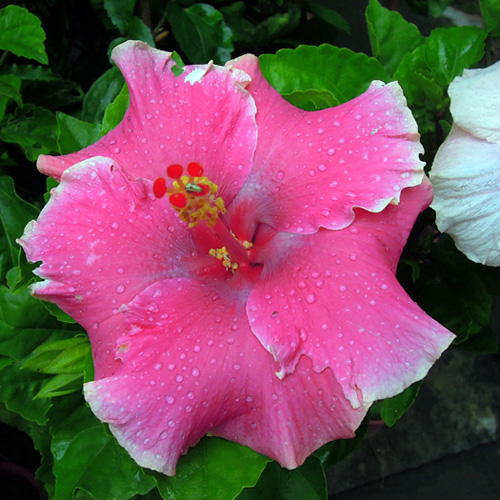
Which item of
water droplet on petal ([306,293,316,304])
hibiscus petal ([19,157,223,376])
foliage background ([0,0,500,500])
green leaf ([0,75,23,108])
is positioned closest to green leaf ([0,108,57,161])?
foliage background ([0,0,500,500])

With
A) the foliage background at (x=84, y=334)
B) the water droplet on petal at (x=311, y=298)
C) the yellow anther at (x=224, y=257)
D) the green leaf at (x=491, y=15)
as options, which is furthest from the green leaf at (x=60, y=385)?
the green leaf at (x=491, y=15)

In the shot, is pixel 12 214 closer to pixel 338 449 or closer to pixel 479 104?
pixel 338 449

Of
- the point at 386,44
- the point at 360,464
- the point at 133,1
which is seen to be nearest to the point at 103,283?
the point at 386,44

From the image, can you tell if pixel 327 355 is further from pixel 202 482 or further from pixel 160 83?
pixel 160 83

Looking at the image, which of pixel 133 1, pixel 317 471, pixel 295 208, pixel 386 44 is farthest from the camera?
pixel 133 1

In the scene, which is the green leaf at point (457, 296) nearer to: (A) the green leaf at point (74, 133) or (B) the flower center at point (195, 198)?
(B) the flower center at point (195, 198)

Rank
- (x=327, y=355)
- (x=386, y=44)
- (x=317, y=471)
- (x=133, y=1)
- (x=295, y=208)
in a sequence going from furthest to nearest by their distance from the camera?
(x=133, y=1)
(x=386, y=44)
(x=317, y=471)
(x=295, y=208)
(x=327, y=355)

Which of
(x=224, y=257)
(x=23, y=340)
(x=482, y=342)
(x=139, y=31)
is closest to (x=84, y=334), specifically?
(x=23, y=340)
